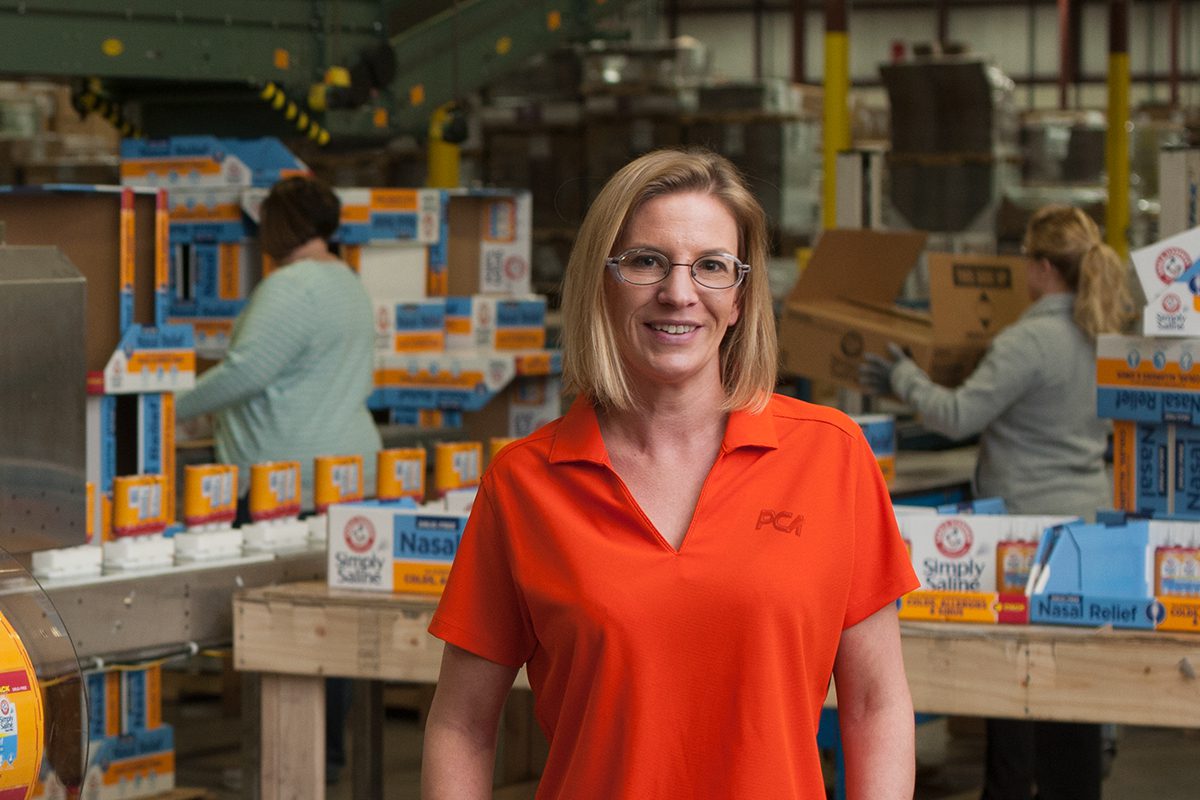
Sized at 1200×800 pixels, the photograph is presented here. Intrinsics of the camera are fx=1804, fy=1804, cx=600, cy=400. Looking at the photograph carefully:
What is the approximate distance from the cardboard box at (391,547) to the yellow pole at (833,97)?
20.7 ft

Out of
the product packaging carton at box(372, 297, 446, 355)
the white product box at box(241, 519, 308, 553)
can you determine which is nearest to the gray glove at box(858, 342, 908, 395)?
the product packaging carton at box(372, 297, 446, 355)

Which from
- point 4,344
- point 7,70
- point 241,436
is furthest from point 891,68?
point 4,344

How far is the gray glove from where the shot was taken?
5688 mm

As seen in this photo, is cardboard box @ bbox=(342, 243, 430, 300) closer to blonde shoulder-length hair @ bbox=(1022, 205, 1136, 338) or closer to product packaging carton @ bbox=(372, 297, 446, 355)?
product packaging carton @ bbox=(372, 297, 446, 355)

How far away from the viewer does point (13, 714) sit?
2.41m

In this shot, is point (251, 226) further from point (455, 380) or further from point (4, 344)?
point (4, 344)

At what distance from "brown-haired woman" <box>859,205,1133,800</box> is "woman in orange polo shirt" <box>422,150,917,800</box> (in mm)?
2990

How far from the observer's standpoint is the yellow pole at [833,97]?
962 cm

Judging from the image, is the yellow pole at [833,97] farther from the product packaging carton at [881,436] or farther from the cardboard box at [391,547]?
the cardboard box at [391,547]

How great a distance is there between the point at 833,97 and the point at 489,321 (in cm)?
323

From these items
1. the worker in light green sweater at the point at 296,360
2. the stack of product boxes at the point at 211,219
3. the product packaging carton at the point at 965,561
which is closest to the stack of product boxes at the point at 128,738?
the worker in light green sweater at the point at 296,360

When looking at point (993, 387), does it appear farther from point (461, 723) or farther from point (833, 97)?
point (833, 97)

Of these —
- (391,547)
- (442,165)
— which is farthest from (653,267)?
(442,165)

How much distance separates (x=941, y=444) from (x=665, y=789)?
5398 mm
